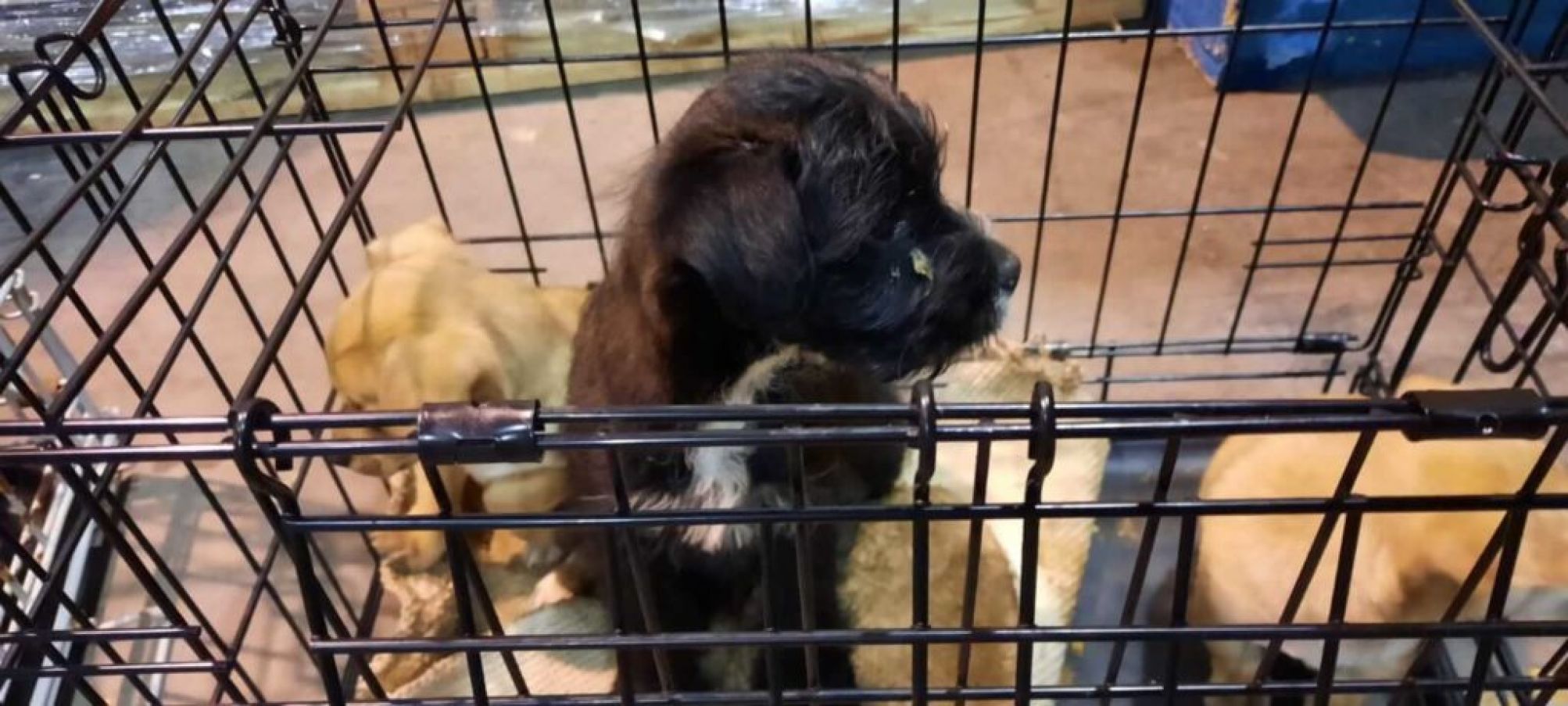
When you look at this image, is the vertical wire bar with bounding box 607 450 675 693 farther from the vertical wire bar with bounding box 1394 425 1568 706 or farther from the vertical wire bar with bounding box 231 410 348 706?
the vertical wire bar with bounding box 1394 425 1568 706

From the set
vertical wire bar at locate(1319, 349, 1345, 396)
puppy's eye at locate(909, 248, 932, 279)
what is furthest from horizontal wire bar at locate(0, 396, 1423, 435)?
vertical wire bar at locate(1319, 349, 1345, 396)

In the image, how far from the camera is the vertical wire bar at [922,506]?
548 millimetres

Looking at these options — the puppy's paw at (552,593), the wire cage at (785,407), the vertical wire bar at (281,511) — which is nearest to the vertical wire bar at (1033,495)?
the wire cage at (785,407)

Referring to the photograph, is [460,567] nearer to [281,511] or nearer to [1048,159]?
[281,511]

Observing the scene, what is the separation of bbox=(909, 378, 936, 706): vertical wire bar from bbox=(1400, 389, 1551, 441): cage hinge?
0.23 meters

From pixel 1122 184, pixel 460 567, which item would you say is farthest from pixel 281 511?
pixel 1122 184

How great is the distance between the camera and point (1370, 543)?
1.01m

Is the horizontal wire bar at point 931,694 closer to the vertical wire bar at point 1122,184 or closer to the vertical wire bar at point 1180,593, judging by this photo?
the vertical wire bar at point 1180,593

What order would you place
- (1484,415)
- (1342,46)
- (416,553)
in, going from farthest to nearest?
(1342,46)
(416,553)
(1484,415)

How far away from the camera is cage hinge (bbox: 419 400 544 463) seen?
0.54 meters

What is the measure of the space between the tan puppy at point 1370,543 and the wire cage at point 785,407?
0.02 metres

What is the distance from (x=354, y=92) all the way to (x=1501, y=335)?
6.80ft

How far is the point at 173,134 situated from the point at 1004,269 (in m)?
0.70

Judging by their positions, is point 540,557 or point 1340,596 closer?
point 1340,596
